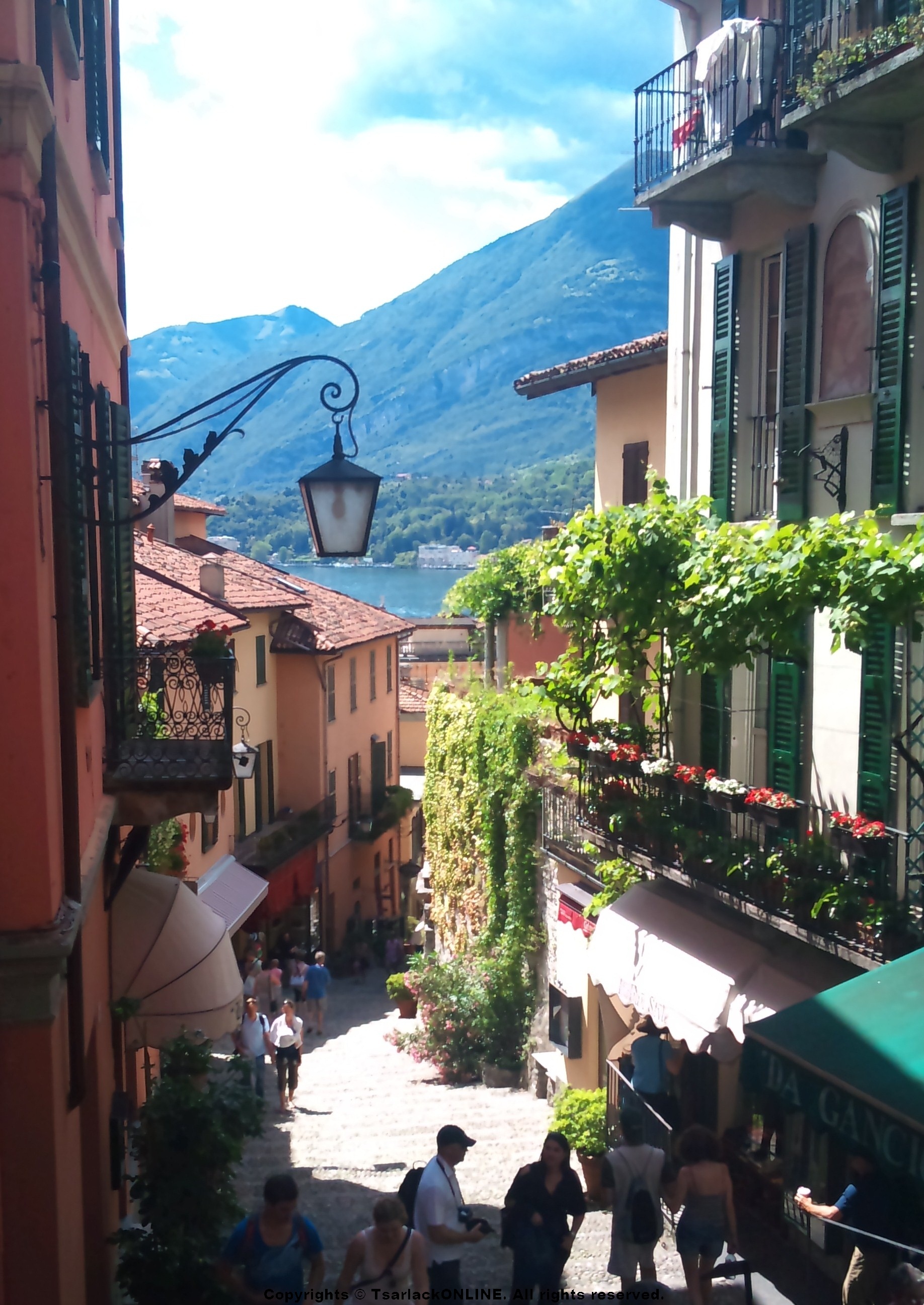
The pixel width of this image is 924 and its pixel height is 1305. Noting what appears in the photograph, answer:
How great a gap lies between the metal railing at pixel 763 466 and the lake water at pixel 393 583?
7171cm

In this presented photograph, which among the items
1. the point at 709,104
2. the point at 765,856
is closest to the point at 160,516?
the point at 709,104

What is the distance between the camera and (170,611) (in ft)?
61.9

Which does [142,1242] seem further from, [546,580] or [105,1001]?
[546,580]

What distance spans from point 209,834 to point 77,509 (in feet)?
55.7

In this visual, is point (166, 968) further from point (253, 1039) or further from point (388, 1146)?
point (253, 1039)

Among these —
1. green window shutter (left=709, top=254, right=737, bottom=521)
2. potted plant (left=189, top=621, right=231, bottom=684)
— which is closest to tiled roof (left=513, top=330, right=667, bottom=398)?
green window shutter (left=709, top=254, right=737, bottom=521)

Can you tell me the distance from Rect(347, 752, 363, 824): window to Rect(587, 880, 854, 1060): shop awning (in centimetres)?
2309

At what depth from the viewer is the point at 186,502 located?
3400cm

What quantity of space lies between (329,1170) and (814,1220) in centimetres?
549

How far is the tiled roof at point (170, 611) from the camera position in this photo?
16875mm

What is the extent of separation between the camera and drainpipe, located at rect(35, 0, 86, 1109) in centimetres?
554

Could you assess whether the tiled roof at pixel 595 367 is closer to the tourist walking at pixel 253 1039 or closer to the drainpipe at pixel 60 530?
the tourist walking at pixel 253 1039

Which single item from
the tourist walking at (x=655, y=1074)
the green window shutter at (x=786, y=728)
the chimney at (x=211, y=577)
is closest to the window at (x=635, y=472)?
the green window shutter at (x=786, y=728)

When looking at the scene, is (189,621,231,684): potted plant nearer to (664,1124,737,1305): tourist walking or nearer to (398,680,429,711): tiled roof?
(664,1124,737,1305): tourist walking
